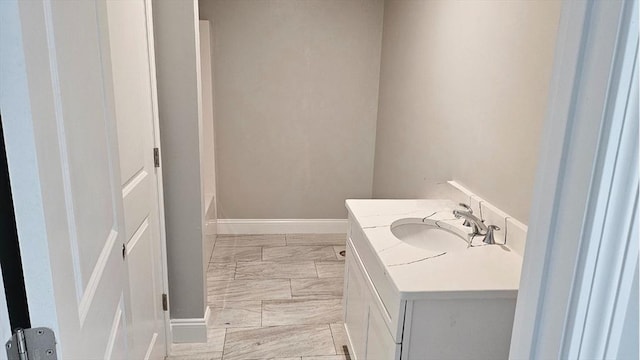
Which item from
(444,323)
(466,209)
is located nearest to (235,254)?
(466,209)

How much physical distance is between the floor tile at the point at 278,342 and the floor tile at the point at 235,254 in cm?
99

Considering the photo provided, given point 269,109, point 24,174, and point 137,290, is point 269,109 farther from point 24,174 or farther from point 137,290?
point 24,174

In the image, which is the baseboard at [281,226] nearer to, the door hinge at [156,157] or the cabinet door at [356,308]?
the cabinet door at [356,308]

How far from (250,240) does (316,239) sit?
57cm

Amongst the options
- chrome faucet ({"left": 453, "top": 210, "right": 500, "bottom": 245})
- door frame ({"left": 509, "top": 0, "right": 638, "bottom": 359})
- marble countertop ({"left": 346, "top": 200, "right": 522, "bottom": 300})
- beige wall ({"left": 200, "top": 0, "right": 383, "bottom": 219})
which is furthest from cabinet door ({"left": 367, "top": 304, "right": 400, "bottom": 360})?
beige wall ({"left": 200, "top": 0, "right": 383, "bottom": 219})

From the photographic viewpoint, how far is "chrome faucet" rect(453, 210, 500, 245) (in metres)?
1.69

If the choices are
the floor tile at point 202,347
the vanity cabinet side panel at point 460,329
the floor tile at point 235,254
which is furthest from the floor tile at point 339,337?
the floor tile at point 235,254

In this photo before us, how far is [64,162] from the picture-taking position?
0.70 meters

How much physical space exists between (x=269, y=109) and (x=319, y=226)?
1.14 m

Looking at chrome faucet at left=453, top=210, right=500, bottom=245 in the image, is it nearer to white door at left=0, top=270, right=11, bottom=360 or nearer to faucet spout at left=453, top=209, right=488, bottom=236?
faucet spout at left=453, top=209, right=488, bottom=236

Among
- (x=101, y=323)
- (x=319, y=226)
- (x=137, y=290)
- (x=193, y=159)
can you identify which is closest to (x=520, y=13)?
(x=193, y=159)

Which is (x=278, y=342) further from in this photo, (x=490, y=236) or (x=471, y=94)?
(x=471, y=94)

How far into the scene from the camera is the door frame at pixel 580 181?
530 mm

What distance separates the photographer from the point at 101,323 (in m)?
0.92
